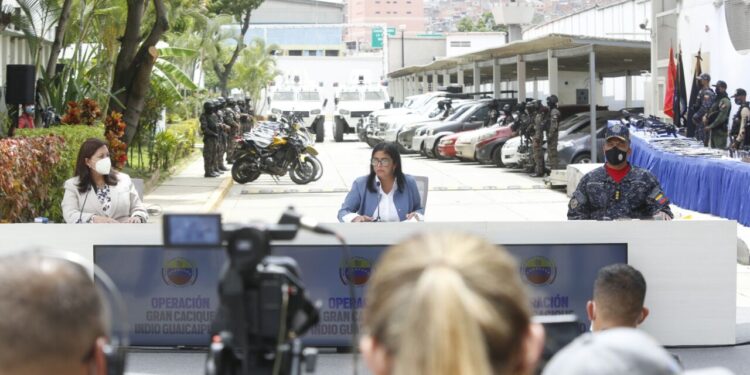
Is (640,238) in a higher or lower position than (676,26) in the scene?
lower

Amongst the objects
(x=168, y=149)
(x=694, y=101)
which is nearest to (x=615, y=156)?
(x=694, y=101)

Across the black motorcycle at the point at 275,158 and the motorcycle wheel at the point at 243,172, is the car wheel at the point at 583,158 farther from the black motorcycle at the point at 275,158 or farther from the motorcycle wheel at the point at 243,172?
the motorcycle wheel at the point at 243,172

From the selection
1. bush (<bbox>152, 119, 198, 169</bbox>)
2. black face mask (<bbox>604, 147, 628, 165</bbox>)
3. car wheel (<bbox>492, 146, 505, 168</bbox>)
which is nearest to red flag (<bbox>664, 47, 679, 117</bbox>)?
car wheel (<bbox>492, 146, 505, 168</bbox>)

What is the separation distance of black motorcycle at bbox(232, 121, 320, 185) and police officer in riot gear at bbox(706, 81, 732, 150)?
8609mm

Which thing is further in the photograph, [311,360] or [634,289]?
[634,289]

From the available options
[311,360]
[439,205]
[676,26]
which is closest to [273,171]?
[439,205]

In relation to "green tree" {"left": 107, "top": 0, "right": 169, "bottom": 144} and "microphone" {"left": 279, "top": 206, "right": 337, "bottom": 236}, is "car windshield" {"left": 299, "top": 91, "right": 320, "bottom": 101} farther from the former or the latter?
"microphone" {"left": 279, "top": 206, "right": 337, "bottom": 236}

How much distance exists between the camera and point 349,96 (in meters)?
61.4

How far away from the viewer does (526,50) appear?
1506 inches

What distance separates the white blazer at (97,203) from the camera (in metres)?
10.6

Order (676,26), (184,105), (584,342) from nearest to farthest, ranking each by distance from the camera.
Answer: (584,342) → (676,26) → (184,105)

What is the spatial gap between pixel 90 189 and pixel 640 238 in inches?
164

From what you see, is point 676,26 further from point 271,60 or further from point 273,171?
point 271,60

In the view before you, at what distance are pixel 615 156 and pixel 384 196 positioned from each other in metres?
1.88
